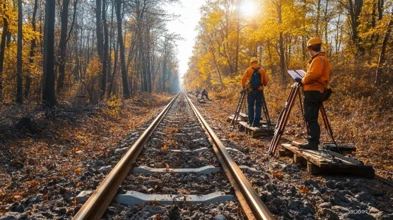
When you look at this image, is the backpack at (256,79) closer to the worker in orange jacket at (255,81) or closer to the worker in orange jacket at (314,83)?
the worker in orange jacket at (255,81)

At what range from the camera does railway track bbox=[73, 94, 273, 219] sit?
3248mm

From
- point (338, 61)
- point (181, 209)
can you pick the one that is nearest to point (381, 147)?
point (181, 209)

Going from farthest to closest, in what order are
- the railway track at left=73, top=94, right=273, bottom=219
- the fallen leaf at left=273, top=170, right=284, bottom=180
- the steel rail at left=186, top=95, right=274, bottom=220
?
the fallen leaf at left=273, top=170, right=284, bottom=180 < the railway track at left=73, top=94, right=273, bottom=219 < the steel rail at left=186, top=95, right=274, bottom=220

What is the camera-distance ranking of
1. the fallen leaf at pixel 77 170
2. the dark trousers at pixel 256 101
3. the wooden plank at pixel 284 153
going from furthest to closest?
1. the dark trousers at pixel 256 101
2. the wooden plank at pixel 284 153
3. the fallen leaf at pixel 77 170

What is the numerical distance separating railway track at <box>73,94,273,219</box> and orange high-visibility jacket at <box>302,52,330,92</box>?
2.07 metres

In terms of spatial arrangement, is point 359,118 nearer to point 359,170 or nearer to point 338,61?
point 359,170

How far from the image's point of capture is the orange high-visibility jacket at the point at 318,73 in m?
5.23

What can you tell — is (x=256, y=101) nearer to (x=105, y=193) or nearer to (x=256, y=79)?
(x=256, y=79)

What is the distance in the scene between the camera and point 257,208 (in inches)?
122

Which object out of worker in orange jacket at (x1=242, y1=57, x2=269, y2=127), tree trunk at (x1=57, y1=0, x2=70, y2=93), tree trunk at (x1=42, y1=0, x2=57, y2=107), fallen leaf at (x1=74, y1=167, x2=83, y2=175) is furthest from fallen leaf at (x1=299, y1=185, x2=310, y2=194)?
tree trunk at (x1=57, y1=0, x2=70, y2=93)

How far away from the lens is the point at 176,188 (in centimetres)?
408

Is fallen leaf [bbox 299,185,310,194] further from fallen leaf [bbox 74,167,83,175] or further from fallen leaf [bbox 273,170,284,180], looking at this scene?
fallen leaf [bbox 74,167,83,175]

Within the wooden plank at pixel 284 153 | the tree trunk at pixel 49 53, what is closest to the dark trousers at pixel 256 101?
the wooden plank at pixel 284 153

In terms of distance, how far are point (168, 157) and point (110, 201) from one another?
2329 mm
